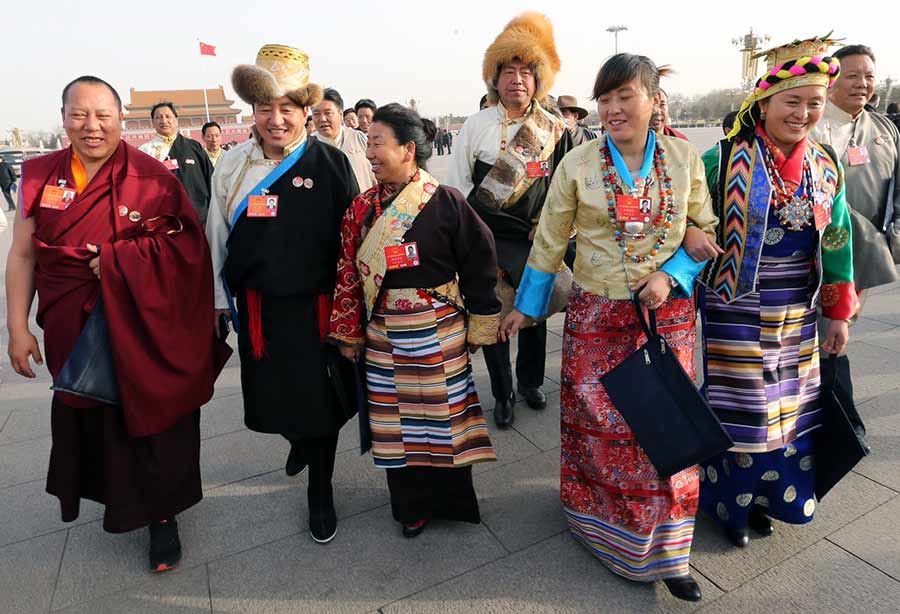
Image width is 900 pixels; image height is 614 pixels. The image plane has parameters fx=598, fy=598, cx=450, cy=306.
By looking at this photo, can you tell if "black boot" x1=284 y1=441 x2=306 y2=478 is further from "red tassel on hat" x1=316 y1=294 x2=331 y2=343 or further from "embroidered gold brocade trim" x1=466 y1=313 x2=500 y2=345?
"embroidered gold brocade trim" x1=466 y1=313 x2=500 y2=345

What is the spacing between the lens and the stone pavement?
1933mm

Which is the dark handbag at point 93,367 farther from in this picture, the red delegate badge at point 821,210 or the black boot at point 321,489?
the red delegate badge at point 821,210

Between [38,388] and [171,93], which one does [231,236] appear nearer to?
[38,388]

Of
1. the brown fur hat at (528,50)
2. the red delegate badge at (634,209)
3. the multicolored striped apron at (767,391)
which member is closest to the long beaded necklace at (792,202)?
the multicolored striped apron at (767,391)

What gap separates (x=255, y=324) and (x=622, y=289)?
1.32 meters

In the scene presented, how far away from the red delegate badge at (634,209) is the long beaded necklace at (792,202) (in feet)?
1.36

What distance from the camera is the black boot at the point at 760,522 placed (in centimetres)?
218

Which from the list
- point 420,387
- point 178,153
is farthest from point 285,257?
point 178,153

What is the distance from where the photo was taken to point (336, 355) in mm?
2260

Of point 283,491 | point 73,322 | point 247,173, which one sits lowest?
point 283,491

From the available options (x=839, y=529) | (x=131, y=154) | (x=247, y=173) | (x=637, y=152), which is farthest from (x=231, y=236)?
(x=839, y=529)

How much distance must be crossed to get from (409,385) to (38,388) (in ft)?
10.2

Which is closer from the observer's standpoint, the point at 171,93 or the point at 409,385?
the point at 409,385

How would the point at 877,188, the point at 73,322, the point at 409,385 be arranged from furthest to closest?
the point at 877,188
the point at 409,385
the point at 73,322
